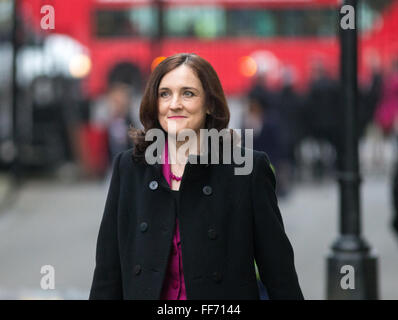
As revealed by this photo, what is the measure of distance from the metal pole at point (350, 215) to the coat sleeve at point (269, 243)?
9.29ft

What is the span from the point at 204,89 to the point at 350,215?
312cm

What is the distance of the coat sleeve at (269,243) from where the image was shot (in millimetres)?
2768

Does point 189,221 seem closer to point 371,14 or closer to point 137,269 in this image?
point 137,269

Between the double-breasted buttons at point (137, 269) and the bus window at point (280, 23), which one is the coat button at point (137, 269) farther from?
the bus window at point (280, 23)

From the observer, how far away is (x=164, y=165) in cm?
283

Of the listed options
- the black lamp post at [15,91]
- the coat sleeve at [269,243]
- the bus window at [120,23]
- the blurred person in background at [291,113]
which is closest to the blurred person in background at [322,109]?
the blurred person in background at [291,113]

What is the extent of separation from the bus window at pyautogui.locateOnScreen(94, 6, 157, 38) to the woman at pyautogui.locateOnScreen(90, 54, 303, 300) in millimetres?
21447

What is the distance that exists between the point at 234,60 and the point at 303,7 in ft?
8.82

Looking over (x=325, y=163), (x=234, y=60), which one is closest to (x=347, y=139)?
(x=325, y=163)

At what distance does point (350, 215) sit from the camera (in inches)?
223

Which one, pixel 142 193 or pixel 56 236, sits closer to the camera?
pixel 142 193

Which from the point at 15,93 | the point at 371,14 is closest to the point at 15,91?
the point at 15,93

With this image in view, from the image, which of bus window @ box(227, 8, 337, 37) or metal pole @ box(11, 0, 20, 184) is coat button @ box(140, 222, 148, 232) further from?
bus window @ box(227, 8, 337, 37)

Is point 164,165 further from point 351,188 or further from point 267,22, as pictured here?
point 267,22
